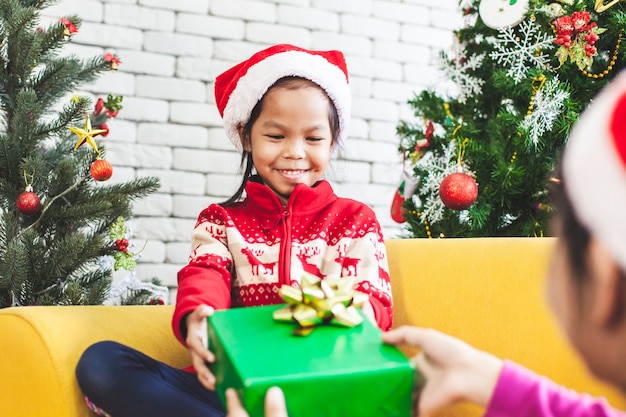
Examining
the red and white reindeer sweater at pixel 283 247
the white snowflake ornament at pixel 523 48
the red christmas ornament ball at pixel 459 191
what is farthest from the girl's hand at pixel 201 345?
the white snowflake ornament at pixel 523 48

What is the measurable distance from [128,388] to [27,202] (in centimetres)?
82

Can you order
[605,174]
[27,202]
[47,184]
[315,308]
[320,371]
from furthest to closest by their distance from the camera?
[47,184], [27,202], [315,308], [320,371], [605,174]

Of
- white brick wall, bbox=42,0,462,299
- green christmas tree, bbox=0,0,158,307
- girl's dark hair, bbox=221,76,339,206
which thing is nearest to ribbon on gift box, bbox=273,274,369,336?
girl's dark hair, bbox=221,76,339,206

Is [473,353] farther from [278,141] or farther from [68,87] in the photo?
[68,87]

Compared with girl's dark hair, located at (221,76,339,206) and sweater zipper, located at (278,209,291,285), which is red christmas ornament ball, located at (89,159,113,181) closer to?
girl's dark hair, located at (221,76,339,206)

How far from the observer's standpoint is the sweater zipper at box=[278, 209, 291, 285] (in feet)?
4.18

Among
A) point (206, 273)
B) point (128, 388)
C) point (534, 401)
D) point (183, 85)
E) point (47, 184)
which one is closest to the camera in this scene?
point (534, 401)

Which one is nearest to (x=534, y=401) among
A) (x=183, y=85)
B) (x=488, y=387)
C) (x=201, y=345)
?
(x=488, y=387)

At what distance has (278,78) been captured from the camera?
54.7 inches

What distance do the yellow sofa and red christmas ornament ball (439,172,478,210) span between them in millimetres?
475

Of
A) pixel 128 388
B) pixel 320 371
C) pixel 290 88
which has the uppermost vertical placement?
pixel 290 88

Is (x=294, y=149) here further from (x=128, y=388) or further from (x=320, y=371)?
(x=320, y=371)

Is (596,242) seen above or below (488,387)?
above

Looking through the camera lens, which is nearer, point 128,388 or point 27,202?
point 128,388
